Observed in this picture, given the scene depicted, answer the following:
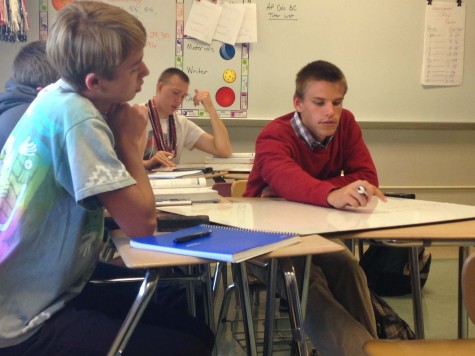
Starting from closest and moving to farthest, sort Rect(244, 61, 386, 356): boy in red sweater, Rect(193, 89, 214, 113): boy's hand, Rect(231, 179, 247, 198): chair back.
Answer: Rect(244, 61, 386, 356): boy in red sweater < Rect(231, 179, 247, 198): chair back < Rect(193, 89, 214, 113): boy's hand

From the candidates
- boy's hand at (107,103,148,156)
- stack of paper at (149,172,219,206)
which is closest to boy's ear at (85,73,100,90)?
boy's hand at (107,103,148,156)

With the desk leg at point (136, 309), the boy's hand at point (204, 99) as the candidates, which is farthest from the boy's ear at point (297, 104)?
the boy's hand at point (204, 99)

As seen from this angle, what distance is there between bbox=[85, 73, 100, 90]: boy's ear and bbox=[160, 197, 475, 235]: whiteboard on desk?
0.40m

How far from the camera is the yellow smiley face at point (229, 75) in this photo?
3785 mm

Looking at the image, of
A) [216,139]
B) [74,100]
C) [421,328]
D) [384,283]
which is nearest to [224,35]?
[216,139]

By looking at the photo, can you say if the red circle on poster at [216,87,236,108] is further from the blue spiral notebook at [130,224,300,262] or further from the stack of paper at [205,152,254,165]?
the blue spiral notebook at [130,224,300,262]

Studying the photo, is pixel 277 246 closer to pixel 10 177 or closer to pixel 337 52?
pixel 10 177

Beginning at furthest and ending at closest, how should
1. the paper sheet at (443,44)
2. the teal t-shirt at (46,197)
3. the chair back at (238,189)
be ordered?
the paper sheet at (443,44), the chair back at (238,189), the teal t-shirt at (46,197)

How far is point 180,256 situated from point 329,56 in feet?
10.6

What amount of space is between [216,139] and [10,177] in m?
2.58

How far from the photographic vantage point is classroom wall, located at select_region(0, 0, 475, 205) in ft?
12.9

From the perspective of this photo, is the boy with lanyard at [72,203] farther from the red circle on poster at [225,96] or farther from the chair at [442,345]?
the red circle on poster at [225,96]

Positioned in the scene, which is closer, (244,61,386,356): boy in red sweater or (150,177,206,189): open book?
(244,61,386,356): boy in red sweater

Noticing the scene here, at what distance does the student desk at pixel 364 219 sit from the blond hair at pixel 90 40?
44 centimetres
